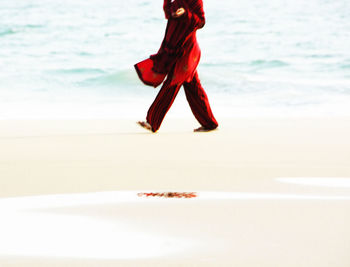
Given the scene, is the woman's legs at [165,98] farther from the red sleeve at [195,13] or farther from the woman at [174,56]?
the red sleeve at [195,13]

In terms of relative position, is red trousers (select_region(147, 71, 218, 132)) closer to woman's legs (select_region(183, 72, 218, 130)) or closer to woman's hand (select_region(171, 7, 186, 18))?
woman's legs (select_region(183, 72, 218, 130))

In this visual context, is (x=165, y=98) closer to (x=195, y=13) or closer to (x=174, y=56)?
(x=174, y=56)

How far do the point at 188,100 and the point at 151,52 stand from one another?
12686mm

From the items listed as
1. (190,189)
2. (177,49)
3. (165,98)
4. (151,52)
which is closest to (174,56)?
(177,49)

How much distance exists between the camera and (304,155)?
4.37 metres

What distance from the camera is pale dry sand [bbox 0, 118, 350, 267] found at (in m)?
2.39

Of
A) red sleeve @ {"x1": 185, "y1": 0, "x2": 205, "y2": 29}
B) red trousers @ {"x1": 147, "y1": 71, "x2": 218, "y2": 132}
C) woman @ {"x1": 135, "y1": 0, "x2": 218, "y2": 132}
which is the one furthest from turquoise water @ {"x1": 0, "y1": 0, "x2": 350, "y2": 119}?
red sleeve @ {"x1": 185, "y1": 0, "x2": 205, "y2": 29}

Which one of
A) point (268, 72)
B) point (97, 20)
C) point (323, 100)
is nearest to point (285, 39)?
point (268, 72)

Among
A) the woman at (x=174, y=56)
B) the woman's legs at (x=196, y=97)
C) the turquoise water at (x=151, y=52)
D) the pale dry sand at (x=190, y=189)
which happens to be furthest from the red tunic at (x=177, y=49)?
the turquoise water at (x=151, y=52)

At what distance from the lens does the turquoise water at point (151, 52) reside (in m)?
10.3

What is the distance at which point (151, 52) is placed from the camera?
58.4ft

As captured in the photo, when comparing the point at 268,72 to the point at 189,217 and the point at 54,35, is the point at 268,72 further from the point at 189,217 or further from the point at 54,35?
the point at 189,217

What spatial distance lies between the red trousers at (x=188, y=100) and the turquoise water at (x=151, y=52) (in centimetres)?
259

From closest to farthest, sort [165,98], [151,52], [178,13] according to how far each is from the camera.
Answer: [178,13]
[165,98]
[151,52]
